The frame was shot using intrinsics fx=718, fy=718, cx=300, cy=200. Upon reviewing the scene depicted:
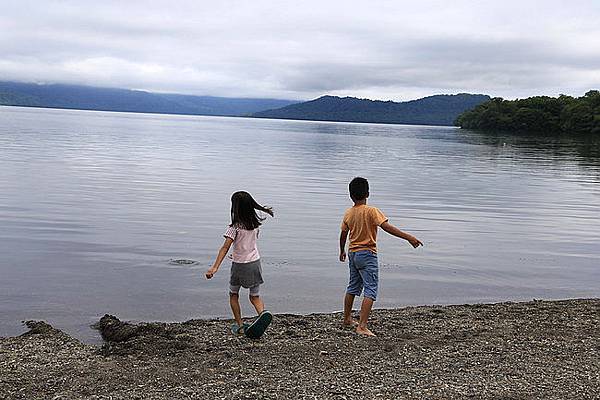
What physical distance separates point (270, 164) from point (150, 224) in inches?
1072

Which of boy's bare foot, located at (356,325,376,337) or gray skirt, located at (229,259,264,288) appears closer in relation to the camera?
gray skirt, located at (229,259,264,288)

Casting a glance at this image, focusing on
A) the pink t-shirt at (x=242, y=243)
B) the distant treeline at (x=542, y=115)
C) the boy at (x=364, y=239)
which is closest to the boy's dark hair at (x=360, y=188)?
the boy at (x=364, y=239)

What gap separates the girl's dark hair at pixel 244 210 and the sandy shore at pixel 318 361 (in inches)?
53.7

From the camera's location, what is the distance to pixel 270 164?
150ft

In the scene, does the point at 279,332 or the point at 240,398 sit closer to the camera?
the point at 240,398

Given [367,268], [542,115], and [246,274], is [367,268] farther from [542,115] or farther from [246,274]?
[542,115]

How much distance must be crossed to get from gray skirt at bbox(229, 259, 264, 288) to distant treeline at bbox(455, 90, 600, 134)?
133936 millimetres

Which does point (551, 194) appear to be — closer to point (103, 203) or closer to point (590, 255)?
point (590, 255)

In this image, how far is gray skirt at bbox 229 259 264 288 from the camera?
8.59 m

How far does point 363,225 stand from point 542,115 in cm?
15593

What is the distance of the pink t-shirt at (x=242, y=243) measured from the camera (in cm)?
847

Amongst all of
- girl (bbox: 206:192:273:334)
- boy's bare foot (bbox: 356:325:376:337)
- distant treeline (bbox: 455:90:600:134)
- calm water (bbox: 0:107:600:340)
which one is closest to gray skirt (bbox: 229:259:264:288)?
girl (bbox: 206:192:273:334)

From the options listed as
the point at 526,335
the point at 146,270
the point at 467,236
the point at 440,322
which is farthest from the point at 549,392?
the point at 467,236

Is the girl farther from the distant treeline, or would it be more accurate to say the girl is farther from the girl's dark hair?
the distant treeline
